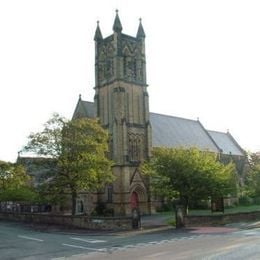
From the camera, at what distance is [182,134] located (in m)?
70.7

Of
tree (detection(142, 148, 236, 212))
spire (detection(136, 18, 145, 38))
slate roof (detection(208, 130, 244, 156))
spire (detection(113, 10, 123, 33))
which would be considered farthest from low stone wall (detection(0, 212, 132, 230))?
slate roof (detection(208, 130, 244, 156))

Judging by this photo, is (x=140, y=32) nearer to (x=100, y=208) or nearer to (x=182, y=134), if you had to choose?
(x=182, y=134)

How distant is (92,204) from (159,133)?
1529 centimetres

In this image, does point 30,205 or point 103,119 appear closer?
point 30,205

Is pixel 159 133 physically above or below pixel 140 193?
above

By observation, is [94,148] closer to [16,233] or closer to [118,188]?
[16,233]

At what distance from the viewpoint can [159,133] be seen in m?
65.6

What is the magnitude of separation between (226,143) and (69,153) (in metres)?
49.9

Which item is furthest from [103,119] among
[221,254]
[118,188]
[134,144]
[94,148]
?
[221,254]

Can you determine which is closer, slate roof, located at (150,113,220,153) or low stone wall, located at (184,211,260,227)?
low stone wall, located at (184,211,260,227)

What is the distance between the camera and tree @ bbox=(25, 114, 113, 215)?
38.7m

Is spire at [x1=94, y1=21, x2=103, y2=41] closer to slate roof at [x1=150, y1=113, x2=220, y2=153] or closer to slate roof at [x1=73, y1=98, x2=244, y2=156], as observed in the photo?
slate roof at [x1=73, y1=98, x2=244, y2=156]

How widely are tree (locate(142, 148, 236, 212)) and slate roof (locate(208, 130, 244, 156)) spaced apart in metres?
39.8

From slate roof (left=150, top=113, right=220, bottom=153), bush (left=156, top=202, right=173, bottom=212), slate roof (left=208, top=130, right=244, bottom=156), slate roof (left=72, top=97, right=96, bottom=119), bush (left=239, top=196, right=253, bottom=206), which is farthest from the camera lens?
slate roof (left=208, top=130, right=244, bottom=156)
